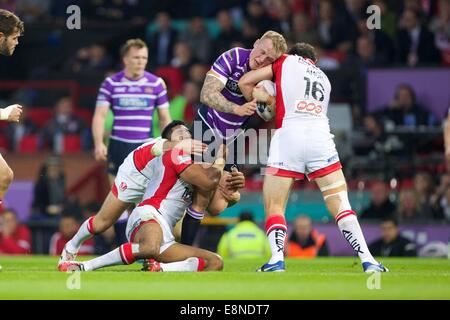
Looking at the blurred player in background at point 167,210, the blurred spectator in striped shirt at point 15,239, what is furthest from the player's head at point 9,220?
the blurred player in background at point 167,210

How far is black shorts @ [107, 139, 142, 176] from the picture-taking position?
13.5m

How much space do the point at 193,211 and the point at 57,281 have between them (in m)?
2.29

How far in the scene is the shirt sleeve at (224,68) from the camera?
37.3 feet

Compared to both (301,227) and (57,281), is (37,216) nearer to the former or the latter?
(301,227)

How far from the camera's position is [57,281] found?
980cm

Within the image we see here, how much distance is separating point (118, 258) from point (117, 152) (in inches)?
122

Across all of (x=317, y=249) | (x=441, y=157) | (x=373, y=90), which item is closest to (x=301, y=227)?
(x=317, y=249)

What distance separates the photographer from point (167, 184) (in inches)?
434

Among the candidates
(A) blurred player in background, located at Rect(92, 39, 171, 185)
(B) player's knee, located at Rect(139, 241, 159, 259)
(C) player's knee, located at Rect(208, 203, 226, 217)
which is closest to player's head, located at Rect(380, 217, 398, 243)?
(A) blurred player in background, located at Rect(92, 39, 171, 185)

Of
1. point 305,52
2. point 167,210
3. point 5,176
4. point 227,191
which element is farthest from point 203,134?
point 5,176

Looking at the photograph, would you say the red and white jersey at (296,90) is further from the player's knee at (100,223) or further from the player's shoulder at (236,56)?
the player's knee at (100,223)

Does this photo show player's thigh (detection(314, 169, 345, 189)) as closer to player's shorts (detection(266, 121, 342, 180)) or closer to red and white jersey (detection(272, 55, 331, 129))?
player's shorts (detection(266, 121, 342, 180))

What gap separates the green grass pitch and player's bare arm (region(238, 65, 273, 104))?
1702 millimetres
